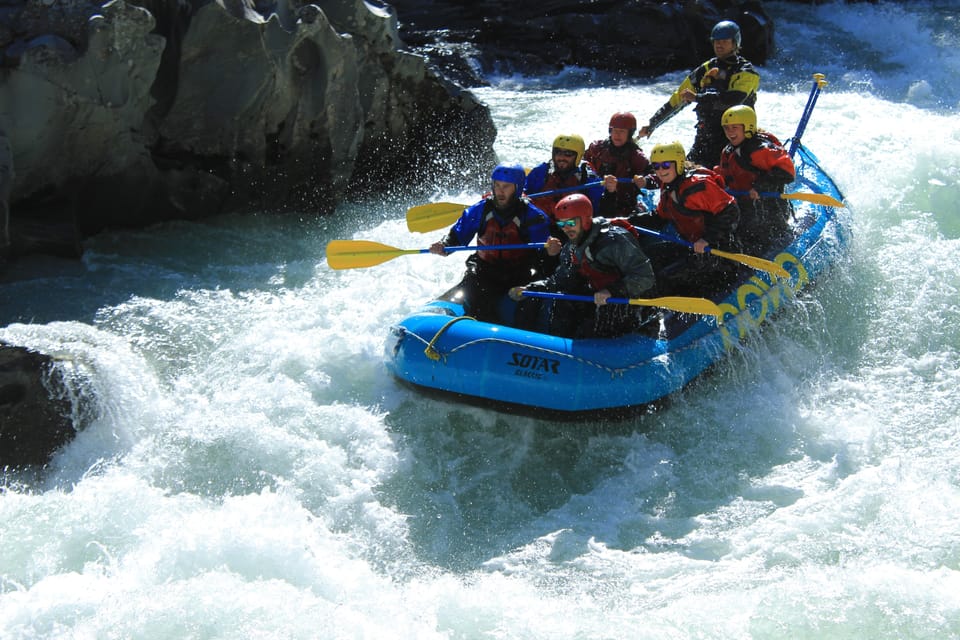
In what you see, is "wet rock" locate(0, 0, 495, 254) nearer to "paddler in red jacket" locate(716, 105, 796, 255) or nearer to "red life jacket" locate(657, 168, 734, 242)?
"paddler in red jacket" locate(716, 105, 796, 255)

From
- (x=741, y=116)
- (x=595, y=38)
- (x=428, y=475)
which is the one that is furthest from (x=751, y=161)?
(x=595, y=38)

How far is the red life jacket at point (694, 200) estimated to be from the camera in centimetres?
600

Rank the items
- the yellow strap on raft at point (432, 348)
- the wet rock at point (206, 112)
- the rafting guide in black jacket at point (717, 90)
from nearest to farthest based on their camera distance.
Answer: the yellow strap on raft at point (432, 348), the wet rock at point (206, 112), the rafting guide in black jacket at point (717, 90)

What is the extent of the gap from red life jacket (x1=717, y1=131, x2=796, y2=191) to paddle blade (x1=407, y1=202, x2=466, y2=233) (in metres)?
1.98

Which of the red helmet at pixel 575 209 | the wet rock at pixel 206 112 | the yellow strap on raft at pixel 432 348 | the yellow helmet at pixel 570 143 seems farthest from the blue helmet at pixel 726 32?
the yellow strap on raft at pixel 432 348

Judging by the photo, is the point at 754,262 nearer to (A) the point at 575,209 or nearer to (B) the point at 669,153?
(B) the point at 669,153

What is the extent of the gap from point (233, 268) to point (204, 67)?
1.77 metres

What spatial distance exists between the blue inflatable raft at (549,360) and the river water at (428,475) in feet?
0.62

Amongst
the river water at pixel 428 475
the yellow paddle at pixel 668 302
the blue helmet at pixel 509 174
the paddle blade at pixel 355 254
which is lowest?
the river water at pixel 428 475

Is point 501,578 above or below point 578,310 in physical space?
below

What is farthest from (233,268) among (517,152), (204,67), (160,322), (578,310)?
(517,152)

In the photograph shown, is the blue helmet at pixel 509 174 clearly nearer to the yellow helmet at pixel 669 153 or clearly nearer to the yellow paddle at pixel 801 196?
the yellow helmet at pixel 669 153

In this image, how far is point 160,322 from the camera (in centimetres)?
680

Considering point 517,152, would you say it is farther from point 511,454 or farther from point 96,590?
point 96,590
